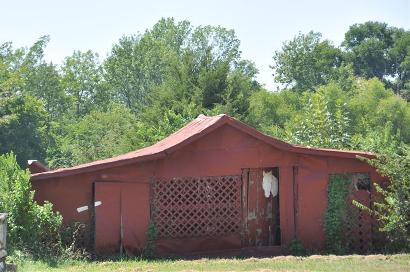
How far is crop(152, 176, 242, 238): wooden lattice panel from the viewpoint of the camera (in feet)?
47.4

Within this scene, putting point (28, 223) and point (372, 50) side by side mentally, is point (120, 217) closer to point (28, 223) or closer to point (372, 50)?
point (28, 223)

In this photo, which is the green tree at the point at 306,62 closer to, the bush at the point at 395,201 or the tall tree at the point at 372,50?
the tall tree at the point at 372,50

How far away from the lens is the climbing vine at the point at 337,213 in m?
14.8

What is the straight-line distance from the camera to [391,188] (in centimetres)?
1441

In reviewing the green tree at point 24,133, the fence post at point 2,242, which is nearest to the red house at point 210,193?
the fence post at point 2,242

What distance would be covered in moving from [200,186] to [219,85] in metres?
21.8

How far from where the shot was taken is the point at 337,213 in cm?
1481

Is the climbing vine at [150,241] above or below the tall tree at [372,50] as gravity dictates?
below

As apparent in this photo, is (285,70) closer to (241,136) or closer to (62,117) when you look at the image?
(62,117)

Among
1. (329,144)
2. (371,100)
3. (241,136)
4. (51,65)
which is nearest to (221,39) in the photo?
(51,65)

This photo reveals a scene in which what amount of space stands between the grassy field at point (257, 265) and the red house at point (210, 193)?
1123 mm

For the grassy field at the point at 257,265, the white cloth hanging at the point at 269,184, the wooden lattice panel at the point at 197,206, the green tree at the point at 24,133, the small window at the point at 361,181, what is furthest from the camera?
the green tree at the point at 24,133

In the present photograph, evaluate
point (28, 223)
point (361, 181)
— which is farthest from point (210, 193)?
point (28, 223)

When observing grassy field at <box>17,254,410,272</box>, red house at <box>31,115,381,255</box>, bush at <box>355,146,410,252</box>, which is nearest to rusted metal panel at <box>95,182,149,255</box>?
red house at <box>31,115,381,255</box>
